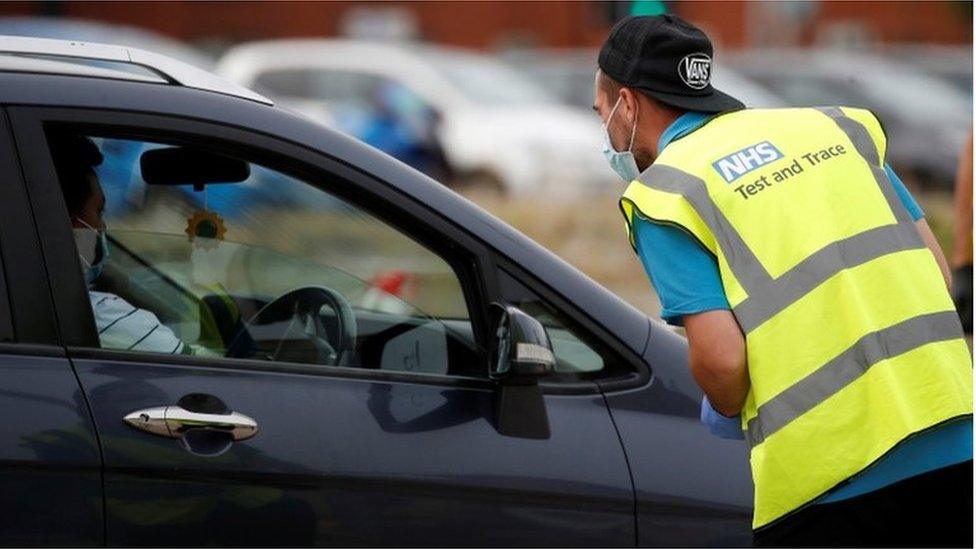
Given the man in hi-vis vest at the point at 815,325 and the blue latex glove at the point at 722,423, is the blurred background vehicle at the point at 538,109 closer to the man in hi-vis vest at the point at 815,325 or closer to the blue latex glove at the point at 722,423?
the blue latex glove at the point at 722,423

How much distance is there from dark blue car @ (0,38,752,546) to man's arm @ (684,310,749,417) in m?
0.45

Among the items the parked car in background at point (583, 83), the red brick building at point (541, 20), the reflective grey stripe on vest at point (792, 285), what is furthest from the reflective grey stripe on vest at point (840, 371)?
the red brick building at point (541, 20)

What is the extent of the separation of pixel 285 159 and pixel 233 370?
41 cm

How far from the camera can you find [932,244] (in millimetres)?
2912

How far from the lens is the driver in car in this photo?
308 centimetres

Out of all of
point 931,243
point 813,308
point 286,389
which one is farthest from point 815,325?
point 286,389

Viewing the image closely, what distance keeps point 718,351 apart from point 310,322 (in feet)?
3.39

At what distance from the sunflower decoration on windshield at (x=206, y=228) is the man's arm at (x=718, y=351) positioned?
1139 millimetres

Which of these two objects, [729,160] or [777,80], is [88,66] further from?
[777,80]

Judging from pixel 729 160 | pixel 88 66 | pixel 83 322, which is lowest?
pixel 729 160

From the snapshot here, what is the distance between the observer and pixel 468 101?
17.0 metres

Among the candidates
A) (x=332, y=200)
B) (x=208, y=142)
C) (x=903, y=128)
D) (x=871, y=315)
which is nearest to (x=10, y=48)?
(x=208, y=142)

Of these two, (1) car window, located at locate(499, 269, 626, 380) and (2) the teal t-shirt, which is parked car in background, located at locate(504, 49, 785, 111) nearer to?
(1) car window, located at locate(499, 269, 626, 380)

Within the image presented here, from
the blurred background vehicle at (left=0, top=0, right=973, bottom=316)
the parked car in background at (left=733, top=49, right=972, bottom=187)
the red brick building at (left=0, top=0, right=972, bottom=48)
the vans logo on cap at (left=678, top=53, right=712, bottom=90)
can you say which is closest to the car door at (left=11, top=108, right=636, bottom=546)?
the vans logo on cap at (left=678, top=53, right=712, bottom=90)
